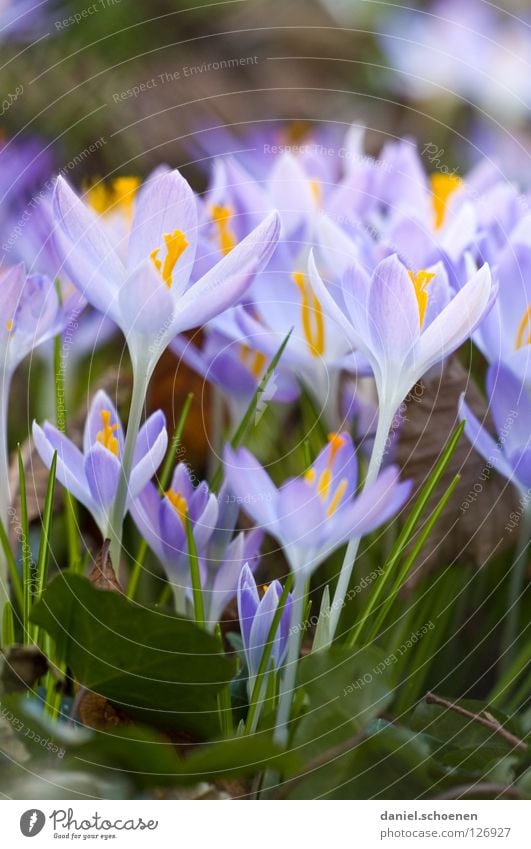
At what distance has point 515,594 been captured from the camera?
32 cm

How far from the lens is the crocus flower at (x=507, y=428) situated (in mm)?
294

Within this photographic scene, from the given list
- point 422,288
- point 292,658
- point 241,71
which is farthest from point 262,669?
point 241,71

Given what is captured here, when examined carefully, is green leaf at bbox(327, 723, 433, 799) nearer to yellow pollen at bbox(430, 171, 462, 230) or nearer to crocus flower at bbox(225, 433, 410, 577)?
crocus flower at bbox(225, 433, 410, 577)

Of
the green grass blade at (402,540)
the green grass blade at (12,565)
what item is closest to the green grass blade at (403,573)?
the green grass blade at (402,540)

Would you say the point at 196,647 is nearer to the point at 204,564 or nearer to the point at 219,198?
the point at 204,564

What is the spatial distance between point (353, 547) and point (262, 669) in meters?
0.04

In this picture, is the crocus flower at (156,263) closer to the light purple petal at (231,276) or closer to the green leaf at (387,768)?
the light purple petal at (231,276)

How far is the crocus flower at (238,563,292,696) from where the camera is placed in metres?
0.26

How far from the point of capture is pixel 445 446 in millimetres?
302

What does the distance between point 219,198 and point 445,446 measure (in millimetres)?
107

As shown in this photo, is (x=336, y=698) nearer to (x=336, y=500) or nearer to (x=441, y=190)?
(x=336, y=500)

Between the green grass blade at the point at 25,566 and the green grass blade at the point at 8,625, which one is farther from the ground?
the green grass blade at the point at 25,566

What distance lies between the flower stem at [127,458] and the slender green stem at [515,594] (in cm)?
13
